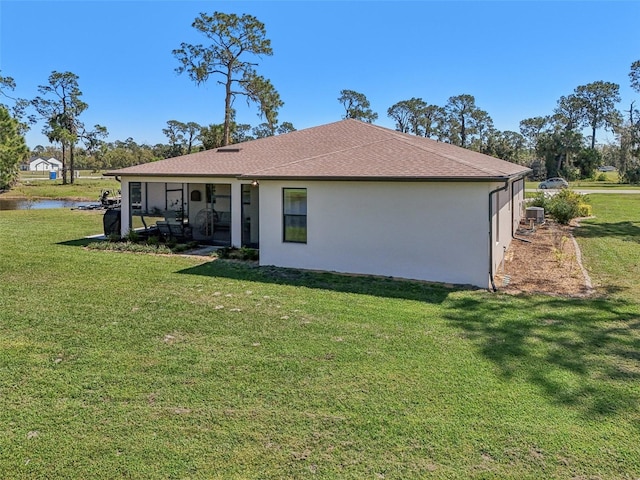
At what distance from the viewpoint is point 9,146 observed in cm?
3300

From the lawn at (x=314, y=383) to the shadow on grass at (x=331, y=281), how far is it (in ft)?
0.44

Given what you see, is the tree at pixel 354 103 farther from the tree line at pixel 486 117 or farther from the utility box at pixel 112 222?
the utility box at pixel 112 222

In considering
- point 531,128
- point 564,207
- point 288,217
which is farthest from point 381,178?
point 531,128

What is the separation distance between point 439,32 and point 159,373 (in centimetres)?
1785

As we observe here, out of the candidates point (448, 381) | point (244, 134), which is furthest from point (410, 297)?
point (244, 134)

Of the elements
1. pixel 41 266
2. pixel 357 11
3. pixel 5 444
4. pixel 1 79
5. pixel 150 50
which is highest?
pixel 1 79

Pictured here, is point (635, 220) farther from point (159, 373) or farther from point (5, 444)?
point (5, 444)

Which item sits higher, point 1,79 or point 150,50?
point 1,79

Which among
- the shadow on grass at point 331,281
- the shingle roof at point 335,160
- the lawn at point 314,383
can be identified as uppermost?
the shingle roof at point 335,160

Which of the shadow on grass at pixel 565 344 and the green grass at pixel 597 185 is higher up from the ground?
the green grass at pixel 597 185

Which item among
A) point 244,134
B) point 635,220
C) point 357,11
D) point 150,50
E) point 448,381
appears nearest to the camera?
point 448,381

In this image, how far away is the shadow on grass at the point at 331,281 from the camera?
8758 millimetres

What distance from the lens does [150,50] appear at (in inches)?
1049

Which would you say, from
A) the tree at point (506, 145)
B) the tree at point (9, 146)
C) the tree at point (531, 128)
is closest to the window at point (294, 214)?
the tree at point (9, 146)
